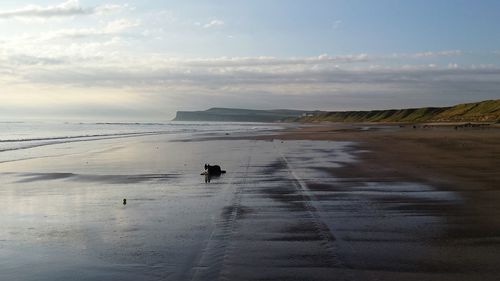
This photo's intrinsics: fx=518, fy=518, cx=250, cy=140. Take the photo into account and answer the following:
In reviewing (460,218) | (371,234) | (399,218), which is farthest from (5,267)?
(460,218)

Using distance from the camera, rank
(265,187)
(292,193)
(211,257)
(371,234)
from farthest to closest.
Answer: (265,187) < (292,193) < (371,234) < (211,257)

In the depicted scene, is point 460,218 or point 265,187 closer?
point 460,218

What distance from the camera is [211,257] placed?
8359 mm

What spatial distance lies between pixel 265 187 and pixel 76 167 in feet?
39.2

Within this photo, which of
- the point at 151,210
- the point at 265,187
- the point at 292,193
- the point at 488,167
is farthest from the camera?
the point at 488,167

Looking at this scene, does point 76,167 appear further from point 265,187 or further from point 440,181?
point 440,181

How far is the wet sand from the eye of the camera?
7.76 m

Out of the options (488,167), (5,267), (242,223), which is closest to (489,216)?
(242,223)

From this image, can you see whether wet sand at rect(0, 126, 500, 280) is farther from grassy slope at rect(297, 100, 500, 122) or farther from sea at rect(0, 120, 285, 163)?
grassy slope at rect(297, 100, 500, 122)

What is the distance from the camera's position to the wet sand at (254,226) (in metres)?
7.76

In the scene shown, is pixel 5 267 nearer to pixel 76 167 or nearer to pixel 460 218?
pixel 460 218

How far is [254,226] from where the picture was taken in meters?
10.8

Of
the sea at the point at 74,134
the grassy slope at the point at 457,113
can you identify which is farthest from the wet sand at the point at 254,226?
the grassy slope at the point at 457,113

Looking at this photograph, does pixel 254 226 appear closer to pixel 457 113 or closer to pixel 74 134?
pixel 74 134
